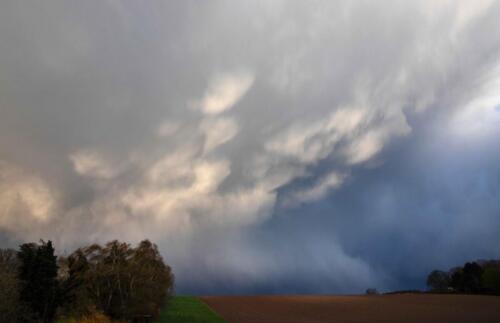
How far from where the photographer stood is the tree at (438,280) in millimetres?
177625

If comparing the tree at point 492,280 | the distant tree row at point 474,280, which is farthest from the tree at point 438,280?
the tree at point 492,280

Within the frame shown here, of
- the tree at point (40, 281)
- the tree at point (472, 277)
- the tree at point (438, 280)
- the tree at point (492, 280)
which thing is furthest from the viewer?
the tree at point (438, 280)

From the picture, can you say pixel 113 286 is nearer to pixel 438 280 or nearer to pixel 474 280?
pixel 474 280

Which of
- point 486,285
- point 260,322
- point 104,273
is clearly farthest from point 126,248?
point 486,285

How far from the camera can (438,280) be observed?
598ft

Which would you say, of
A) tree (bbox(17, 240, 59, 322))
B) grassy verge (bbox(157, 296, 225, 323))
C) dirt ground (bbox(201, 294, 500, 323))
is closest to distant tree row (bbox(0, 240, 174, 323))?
tree (bbox(17, 240, 59, 322))

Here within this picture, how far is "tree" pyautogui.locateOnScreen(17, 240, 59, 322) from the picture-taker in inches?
2046

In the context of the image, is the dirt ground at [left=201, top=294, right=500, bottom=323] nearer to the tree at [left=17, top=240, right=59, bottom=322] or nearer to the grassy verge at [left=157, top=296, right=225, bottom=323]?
the grassy verge at [left=157, top=296, right=225, bottom=323]

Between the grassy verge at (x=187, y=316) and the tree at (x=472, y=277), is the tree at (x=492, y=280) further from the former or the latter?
the grassy verge at (x=187, y=316)

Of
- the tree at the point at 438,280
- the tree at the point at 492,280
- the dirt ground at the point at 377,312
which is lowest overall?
the dirt ground at the point at 377,312

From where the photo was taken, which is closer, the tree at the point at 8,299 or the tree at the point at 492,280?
the tree at the point at 8,299

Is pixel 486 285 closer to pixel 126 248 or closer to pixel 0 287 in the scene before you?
pixel 126 248

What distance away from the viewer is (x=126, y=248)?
182ft

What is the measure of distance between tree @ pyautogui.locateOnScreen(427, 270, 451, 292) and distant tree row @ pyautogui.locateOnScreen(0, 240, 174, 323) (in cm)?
15661
